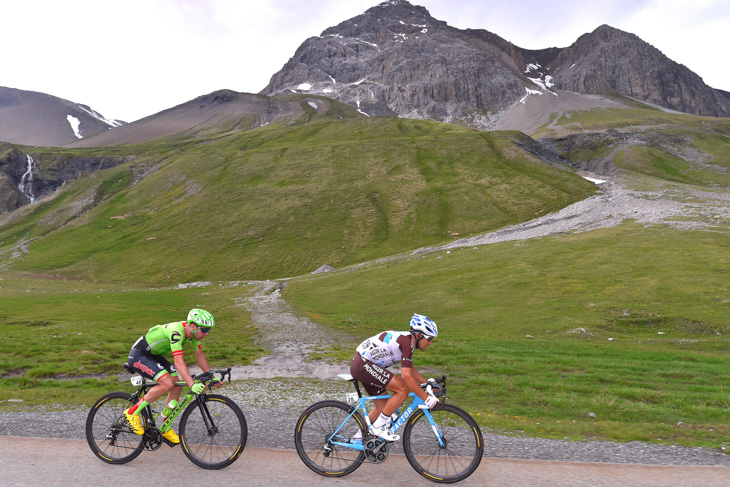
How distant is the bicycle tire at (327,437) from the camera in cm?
942

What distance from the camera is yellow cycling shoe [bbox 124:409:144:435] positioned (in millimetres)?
9945

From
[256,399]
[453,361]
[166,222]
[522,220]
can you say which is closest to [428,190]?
[522,220]

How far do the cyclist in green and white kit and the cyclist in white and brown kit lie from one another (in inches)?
143

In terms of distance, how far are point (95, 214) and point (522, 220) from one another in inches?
6009

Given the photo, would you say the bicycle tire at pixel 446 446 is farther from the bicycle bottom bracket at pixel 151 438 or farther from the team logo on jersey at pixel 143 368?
the team logo on jersey at pixel 143 368

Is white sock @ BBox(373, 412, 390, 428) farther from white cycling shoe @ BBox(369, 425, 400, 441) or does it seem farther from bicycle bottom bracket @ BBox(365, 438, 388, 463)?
bicycle bottom bracket @ BBox(365, 438, 388, 463)

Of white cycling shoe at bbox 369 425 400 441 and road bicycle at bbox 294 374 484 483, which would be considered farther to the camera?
white cycling shoe at bbox 369 425 400 441

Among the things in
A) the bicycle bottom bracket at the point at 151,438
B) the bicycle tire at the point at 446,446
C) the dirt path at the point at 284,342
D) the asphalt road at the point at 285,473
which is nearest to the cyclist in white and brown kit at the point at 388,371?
the bicycle tire at the point at 446,446

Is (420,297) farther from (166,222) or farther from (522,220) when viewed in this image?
(166,222)

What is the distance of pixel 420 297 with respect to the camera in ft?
174

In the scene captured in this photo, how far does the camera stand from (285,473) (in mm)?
9227

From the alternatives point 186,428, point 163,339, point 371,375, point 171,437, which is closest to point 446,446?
point 371,375

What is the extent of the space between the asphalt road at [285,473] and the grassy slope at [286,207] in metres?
96.8

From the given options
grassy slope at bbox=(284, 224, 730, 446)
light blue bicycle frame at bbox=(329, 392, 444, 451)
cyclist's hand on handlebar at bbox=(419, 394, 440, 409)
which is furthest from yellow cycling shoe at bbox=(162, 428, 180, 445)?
grassy slope at bbox=(284, 224, 730, 446)
